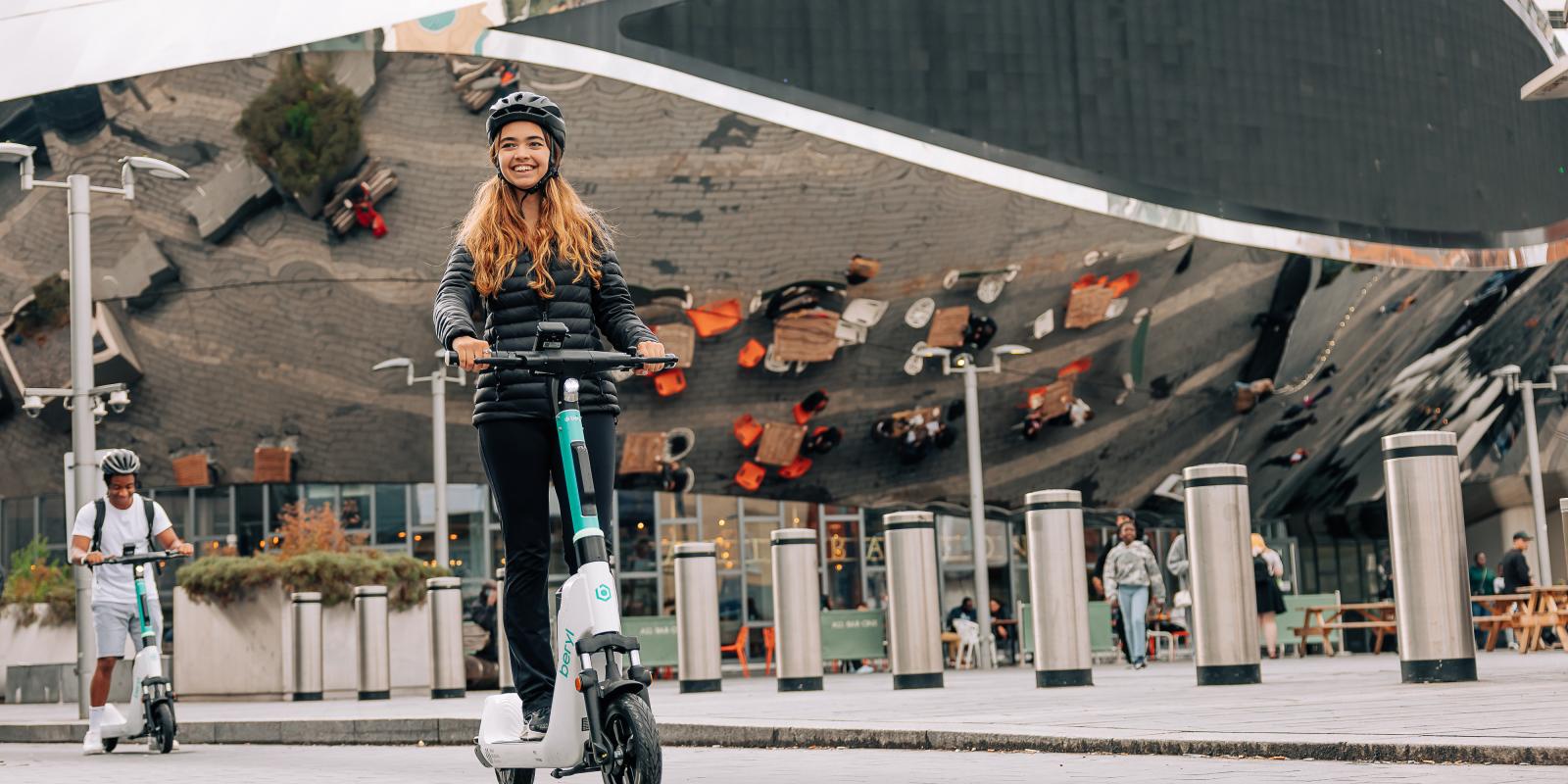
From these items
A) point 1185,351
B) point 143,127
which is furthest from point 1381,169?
point 143,127

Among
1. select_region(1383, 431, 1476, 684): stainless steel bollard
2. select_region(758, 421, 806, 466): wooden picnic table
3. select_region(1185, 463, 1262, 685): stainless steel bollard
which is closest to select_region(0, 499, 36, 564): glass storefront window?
select_region(758, 421, 806, 466): wooden picnic table

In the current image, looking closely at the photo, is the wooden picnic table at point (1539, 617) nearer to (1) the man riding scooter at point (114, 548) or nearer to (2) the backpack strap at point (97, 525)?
(1) the man riding scooter at point (114, 548)

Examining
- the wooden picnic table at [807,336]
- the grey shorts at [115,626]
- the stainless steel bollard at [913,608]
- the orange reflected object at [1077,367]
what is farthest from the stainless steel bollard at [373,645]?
the orange reflected object at [1077,367]

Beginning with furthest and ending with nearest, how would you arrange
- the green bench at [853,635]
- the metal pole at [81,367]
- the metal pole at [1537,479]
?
the metal pole at [1537,479] < the green bench at [853,635] < the metal pole at [81,367]

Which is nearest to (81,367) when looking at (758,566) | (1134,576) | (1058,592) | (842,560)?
(1058,592)

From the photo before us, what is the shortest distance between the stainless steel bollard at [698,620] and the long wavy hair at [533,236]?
437 inches

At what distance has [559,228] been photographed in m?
5.37

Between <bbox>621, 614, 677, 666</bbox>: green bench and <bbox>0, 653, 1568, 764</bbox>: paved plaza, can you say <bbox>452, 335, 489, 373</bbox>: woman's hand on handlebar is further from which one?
<bbox>621, 614, 677, 666</bbox>: green bench

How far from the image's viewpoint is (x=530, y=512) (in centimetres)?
530

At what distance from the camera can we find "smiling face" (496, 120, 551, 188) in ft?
17.8

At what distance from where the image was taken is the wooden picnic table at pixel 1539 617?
20.0m

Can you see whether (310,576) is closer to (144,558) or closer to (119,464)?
(119,464)

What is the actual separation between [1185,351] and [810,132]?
904 cm

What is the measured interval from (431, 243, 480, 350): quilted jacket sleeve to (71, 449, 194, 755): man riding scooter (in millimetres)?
6005
